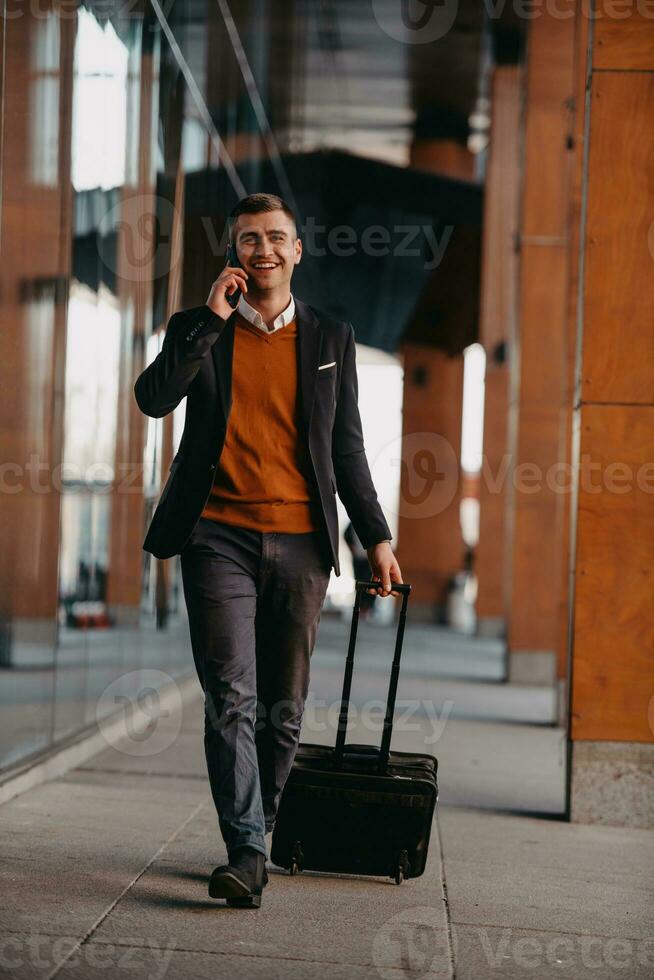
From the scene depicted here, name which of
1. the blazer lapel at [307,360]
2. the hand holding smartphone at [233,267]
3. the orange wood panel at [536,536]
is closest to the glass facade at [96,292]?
the hand holding smartphone at [233,267]

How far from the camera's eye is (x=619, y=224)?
6.38 metres

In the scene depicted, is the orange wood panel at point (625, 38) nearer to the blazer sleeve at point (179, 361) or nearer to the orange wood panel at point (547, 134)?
the blazer sleeve at point (179, 361)

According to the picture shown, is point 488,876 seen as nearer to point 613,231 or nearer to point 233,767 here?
point 233,767

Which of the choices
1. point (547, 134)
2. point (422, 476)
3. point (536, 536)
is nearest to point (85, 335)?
point (536, 536)

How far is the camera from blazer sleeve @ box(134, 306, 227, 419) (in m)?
4.18

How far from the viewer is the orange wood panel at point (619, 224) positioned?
635 cm

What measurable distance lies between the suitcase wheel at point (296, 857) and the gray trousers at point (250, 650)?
0.69 ft

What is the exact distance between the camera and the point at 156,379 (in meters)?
4.24

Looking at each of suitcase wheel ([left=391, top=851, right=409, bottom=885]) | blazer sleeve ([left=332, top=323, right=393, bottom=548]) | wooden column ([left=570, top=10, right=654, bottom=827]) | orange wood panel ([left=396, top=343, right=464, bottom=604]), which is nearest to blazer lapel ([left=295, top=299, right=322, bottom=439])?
blazer sleeve ([left=332, top=323, right=393, bottom=548])

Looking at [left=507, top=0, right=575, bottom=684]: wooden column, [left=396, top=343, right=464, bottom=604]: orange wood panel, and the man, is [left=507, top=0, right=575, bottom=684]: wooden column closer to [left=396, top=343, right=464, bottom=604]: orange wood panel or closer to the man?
the man

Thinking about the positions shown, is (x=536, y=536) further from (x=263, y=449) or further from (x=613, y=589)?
(x=263, y=449)

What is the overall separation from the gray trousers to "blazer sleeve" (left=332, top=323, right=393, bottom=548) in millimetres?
244

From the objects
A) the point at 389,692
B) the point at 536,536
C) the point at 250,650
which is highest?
the point at 250,650

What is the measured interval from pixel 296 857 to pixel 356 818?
0.82 ft
